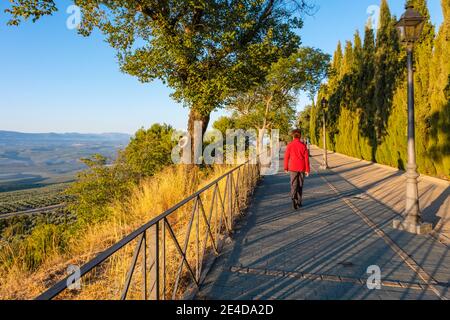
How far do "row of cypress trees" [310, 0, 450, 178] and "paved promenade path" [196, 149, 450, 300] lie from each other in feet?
20.8

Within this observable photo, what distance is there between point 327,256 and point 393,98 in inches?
618

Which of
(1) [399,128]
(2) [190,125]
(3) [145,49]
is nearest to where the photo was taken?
(3) [145,49]

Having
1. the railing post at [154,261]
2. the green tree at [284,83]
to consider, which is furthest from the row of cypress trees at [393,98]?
the railing post at [154,261]

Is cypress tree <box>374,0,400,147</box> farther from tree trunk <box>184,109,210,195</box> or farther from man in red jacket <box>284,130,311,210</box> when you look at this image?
man in red jacket <box>284,130,311,210</box>

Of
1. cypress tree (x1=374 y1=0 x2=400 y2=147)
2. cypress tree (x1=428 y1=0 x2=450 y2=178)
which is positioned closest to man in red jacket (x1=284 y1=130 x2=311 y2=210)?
cypress tree (x1=428 y1=0 x2=450 y2=178)

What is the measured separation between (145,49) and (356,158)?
21.1 meters

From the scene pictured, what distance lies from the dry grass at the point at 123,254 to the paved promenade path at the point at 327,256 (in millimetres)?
525

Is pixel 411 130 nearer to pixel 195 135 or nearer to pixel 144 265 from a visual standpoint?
Result: pixel 144 265

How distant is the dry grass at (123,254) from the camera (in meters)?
3.56

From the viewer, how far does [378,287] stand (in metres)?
3.49

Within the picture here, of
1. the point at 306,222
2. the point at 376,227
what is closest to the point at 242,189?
the point at 306,222

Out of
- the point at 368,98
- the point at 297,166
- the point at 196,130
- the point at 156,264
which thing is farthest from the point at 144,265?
the point at 368,98

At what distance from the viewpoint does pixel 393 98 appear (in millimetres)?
16984

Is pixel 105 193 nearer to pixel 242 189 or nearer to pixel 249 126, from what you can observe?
pixel 242 189
